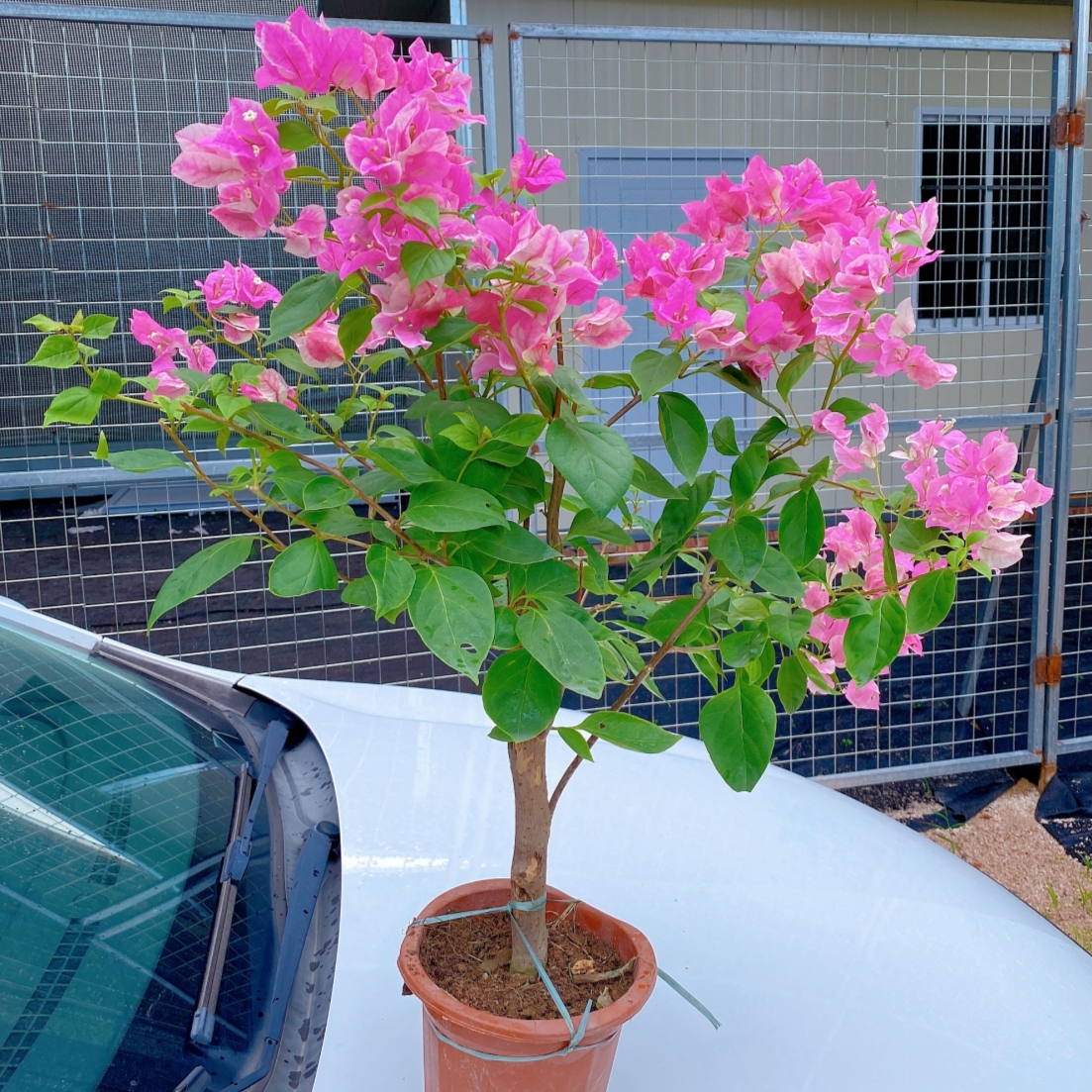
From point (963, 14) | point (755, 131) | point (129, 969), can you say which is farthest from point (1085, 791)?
point (963, 14)

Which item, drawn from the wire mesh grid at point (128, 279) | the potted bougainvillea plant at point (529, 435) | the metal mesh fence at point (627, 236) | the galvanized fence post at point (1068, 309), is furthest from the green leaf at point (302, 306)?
the galvanized fence post at point (1068, 309)

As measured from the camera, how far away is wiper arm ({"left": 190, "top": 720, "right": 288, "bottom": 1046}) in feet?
2.92

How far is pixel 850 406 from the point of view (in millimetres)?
807

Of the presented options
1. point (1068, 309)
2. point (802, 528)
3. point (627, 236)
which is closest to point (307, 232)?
point (802, 528)

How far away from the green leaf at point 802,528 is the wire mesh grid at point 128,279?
1.80 metres

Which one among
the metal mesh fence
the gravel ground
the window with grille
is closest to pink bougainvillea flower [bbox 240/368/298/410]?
the window with grille

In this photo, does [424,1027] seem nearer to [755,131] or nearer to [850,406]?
[850,406]

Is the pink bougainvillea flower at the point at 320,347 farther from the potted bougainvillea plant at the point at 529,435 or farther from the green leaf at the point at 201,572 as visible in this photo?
the green leaf at the point at 201,572

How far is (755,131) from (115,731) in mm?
4844

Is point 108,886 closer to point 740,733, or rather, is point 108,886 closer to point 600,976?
point 600,976

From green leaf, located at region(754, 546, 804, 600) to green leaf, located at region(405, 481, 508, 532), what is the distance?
0.72ft

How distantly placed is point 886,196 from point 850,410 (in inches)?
150

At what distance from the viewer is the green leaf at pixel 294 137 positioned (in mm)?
643

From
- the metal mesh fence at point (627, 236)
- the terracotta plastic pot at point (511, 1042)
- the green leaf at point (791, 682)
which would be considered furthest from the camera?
the metal mesh fence at point (627, 236)
